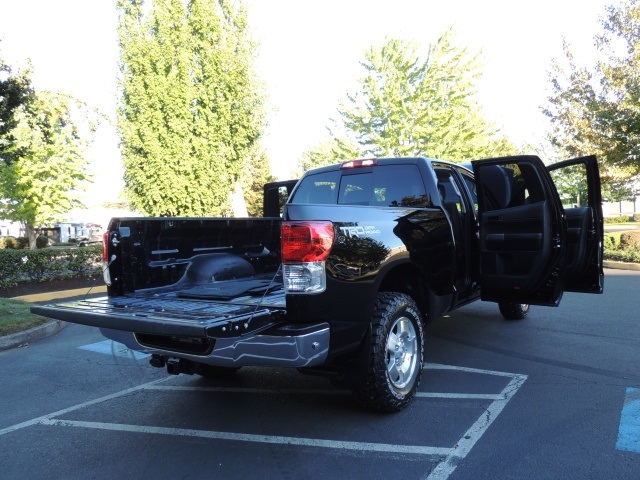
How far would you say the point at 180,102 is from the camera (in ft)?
55.4

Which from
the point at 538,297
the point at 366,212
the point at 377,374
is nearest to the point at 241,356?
the point at 377,374

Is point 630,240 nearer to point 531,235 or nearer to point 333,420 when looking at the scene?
point 531,235

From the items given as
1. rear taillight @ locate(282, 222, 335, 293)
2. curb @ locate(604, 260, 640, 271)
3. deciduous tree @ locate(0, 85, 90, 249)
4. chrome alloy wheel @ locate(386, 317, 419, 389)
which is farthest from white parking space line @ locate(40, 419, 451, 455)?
deciduous tree @ locate(0, 85, 90, 249)

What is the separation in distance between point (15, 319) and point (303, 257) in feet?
21.6

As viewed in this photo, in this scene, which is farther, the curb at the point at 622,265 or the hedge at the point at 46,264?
the curb at the point at 622,265

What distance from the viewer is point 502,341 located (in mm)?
5961

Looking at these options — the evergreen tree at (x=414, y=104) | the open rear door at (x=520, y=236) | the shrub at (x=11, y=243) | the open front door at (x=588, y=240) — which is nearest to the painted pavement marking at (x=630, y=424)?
the open rear door at (x=520, y=236)

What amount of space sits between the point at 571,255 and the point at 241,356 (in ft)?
12.9

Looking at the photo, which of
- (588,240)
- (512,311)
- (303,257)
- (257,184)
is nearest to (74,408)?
(303,257)

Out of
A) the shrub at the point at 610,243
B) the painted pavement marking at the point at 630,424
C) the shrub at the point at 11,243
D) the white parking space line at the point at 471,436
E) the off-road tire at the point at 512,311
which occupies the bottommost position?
the painted pavement marking at the point at 630,424

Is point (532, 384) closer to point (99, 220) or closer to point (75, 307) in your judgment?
point (75, 307)

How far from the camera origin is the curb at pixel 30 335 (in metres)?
6.86

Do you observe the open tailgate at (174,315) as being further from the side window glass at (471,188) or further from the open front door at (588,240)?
the open front door at (588,240)

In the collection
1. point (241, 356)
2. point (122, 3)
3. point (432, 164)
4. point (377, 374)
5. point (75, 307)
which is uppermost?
point (122, 3)
